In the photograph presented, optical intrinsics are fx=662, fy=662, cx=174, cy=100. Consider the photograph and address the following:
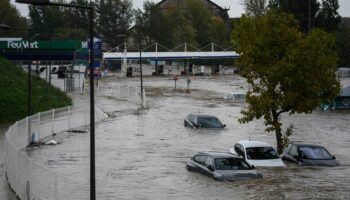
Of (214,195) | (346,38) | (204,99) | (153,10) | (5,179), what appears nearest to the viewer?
(214,195)

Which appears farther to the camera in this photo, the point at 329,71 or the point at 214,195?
the point at 329,71

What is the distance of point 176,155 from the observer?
3247 cm

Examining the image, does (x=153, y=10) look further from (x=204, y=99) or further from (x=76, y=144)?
(x=76, y=144)

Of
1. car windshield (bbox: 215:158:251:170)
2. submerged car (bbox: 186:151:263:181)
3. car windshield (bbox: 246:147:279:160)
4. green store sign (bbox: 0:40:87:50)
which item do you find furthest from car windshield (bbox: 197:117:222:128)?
green store sign (bbox: 0:40:87:50)

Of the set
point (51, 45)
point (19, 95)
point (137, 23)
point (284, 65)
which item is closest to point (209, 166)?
point (284, 65)

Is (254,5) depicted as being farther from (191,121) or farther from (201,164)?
(201,164)

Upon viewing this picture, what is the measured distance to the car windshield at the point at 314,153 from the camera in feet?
91.0

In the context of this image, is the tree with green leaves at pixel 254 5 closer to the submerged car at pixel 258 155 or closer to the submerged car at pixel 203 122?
the submerged car at pixel 203 122

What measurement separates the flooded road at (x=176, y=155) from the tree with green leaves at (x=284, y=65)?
3640mm

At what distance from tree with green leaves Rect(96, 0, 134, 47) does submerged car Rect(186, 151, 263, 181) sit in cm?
15062

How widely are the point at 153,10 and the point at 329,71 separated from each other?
461 ft

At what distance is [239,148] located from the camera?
91.5 feet

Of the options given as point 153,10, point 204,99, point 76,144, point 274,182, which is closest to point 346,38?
point 204,99

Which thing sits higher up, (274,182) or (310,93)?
(310,93)
